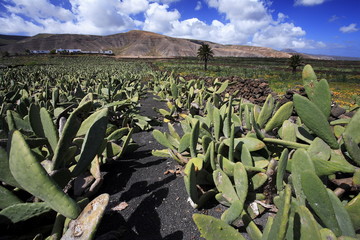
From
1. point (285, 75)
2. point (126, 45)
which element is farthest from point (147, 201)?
point (126, 45)

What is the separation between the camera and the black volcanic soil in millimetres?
1189

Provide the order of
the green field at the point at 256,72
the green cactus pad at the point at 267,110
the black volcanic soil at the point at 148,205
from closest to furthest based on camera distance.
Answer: the black volcanic soil at the point at 148,205 < the green cactus pad at the point at 267,110 < the green field at the point at 256,72

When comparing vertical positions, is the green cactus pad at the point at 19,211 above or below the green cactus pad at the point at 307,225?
below

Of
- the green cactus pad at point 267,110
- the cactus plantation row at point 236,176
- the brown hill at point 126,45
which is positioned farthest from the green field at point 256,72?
the brown hill at point 126,45

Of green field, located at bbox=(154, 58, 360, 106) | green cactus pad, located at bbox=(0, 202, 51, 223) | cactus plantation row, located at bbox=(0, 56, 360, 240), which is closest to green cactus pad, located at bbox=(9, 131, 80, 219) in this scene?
cactus plantation row, located at bbox=(0, 56, 360, 240)

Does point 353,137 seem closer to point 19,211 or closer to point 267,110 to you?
point 267,110

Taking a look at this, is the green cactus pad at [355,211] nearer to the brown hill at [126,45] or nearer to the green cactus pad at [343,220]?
the green cactus pad at [343,220]

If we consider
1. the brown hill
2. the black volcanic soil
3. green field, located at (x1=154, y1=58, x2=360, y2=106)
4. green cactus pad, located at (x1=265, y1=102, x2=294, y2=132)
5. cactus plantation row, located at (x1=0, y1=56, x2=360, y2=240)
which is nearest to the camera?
cactus plantation row, located at (x1=0, y1=56, x2=360, y2=240)

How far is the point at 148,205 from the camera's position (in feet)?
4.59

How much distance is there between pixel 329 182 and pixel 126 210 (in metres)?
1.30

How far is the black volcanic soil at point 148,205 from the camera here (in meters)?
1.19

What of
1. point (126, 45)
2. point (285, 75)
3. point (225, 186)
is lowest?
point (285, 75)

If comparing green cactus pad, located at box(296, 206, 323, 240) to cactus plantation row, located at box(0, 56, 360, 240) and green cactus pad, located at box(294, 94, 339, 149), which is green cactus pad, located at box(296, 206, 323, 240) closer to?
cactus plantation row, located at box(0, 56, 360, 240)

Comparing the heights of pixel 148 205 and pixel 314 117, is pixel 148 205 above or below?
below
